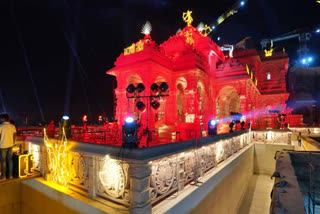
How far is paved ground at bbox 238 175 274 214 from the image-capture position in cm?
810

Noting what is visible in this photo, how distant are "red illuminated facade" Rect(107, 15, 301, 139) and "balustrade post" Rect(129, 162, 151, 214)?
28.2ft

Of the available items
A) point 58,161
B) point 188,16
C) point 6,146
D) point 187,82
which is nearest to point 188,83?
point 187,82

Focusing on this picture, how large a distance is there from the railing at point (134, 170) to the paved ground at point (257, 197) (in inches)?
221

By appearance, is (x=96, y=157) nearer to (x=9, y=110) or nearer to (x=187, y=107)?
(x=187, y=107)

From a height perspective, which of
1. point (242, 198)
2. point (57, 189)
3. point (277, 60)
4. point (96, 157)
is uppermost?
point (277, 60)

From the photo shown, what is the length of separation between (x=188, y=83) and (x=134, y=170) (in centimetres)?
1489

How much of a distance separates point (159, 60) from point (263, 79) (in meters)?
23.5

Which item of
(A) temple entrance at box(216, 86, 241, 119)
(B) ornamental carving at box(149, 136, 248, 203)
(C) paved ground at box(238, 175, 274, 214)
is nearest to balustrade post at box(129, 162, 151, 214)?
(B) ornamental carving at box(149, 136, 248, 203)

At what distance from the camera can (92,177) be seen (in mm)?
3406

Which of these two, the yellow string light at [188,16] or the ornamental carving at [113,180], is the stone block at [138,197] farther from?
the yellow string light at [188,16]

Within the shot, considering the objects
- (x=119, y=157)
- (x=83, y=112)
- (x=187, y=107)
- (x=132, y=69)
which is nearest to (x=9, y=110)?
(x=83, y=112)

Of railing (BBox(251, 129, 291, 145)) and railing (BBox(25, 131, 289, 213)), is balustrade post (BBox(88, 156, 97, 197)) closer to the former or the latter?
railing (BBox(25, 131, 289, 213))

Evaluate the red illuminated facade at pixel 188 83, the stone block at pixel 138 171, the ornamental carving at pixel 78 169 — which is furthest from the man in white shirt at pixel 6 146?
the red illuminated facade at pixel 188 83

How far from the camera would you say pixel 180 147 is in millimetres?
3834
